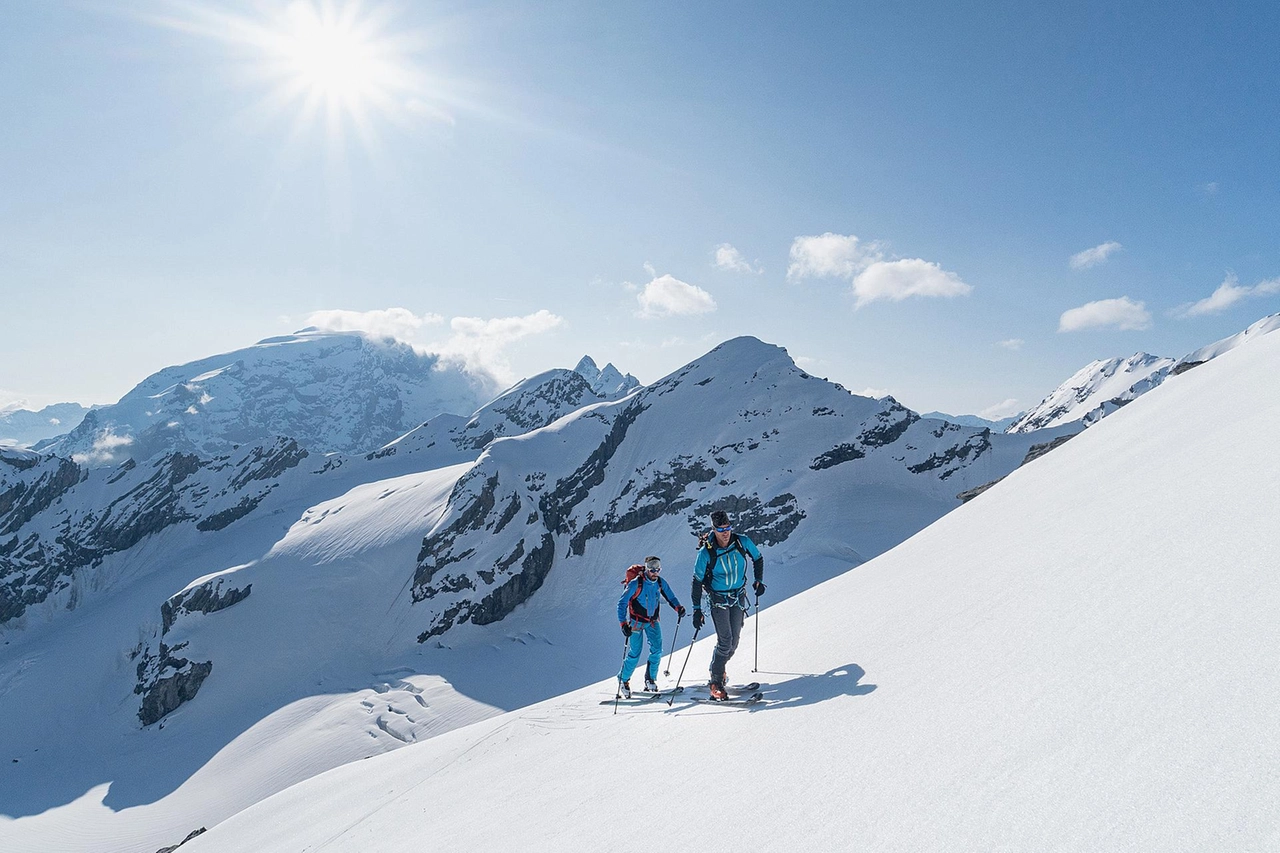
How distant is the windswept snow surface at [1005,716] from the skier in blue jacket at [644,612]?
3.33ft

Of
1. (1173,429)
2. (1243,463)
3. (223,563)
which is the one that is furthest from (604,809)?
(223,563)

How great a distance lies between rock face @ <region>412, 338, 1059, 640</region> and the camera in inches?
2675

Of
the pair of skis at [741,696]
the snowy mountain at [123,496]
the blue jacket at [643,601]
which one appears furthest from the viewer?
the snowy mountain at [123,496]

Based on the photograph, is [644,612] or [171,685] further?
[171,685]

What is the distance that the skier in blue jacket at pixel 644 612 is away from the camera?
9.48m

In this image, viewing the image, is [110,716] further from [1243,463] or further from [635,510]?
[1243,463]

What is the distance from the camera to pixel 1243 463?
5.47m

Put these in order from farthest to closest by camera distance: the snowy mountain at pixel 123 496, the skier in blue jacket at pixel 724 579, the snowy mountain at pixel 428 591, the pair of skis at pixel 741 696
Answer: the snowy mountain at pixel 123 496
the snowy mountain at pixel 428 591
the skier in blue jacket at pixel 724 579
the pair of skis at pixel 741 696

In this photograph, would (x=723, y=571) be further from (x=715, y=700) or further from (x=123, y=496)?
(x=123, y=496)

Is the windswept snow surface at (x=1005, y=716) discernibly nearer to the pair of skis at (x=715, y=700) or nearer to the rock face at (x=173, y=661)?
the pair of skis at (x=715, y=700)

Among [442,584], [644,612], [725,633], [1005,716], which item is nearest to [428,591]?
[442,584]

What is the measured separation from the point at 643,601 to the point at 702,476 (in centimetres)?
6854

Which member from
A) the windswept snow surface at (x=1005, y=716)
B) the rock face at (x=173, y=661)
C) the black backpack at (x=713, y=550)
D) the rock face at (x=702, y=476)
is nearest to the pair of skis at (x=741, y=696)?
the windswept snow surface at (x=1005, y=716)

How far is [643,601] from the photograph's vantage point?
9.73 meters
